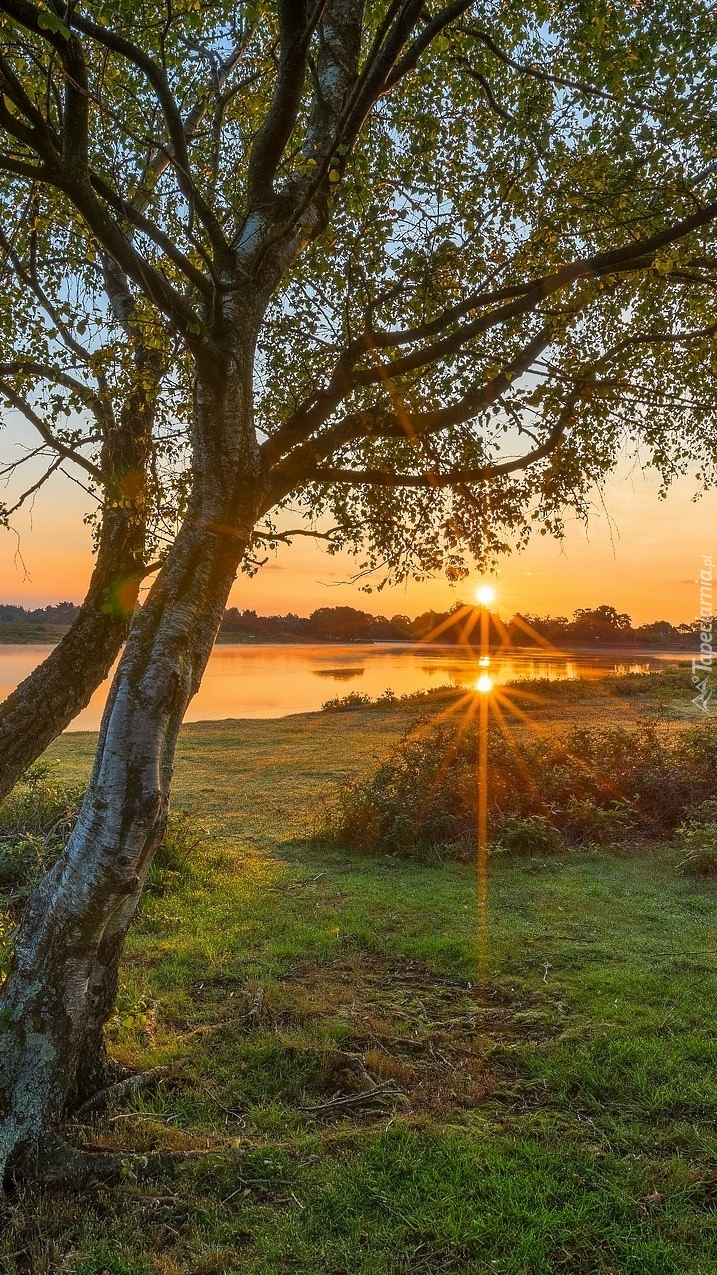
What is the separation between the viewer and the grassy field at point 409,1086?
3.47m

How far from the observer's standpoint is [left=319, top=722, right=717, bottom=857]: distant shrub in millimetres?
10758

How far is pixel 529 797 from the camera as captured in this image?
11641 millimetres

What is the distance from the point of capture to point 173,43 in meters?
6.44

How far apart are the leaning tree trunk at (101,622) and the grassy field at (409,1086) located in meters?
2.54

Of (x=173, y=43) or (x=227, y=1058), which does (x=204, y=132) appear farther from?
(x=227, y=1058)

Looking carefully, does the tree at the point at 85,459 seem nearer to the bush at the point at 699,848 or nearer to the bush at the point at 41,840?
the bush at the point at 41,840

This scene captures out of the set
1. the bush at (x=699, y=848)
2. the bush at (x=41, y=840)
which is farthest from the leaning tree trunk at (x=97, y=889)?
the bush at (x=699, y=848)

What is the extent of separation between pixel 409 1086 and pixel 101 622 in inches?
197

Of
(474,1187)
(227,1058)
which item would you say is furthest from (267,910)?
(474,1187)

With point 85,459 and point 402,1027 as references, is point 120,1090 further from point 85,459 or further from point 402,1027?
point 85,459

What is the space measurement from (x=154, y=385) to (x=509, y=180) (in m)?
3.80

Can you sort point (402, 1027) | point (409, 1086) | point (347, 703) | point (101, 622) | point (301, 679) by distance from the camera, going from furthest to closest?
1. point (301, 679)
2. point (347, 703)
3. point (101, 622)
4. point (402, 1027)
5. point (409, 1086)

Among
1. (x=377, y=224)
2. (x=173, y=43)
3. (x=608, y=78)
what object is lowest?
(x=377, y=224)

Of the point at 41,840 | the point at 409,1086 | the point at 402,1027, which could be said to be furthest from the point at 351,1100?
the point at 41,840
